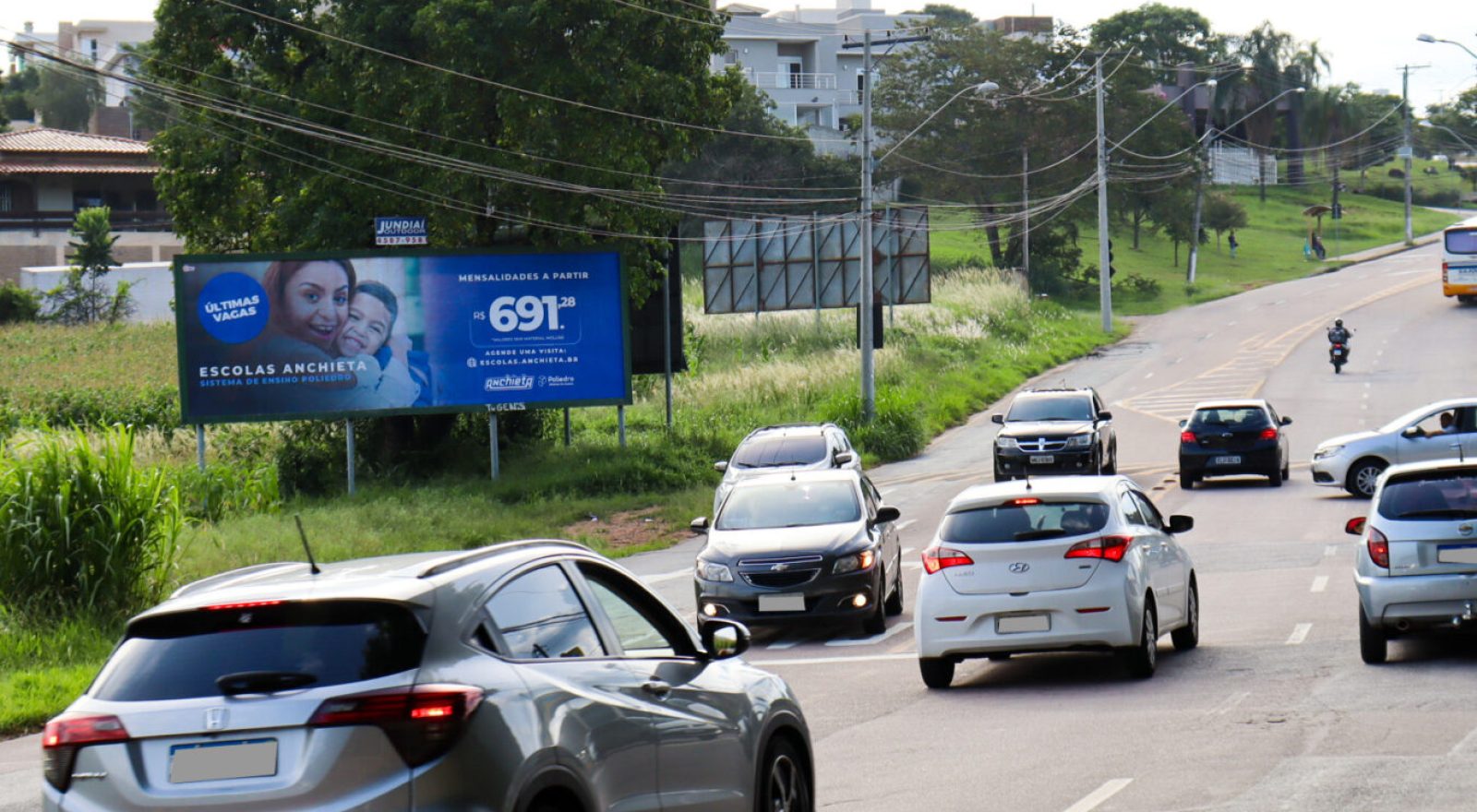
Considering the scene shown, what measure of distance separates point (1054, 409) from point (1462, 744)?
22275mm

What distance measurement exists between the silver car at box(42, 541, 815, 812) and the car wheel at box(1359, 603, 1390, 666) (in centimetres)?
871

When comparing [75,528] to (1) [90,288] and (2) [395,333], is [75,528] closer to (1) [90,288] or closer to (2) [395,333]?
(2) [395,333]

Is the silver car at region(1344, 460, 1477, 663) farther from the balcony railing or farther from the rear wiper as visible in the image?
the balcony railing

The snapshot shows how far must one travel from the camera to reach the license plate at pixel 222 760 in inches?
204

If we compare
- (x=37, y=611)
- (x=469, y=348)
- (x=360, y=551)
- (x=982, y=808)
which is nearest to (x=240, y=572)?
(x=982, y=808)

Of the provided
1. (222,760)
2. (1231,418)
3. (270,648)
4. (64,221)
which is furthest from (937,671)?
(64,221)

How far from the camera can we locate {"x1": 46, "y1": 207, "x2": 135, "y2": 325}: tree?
228 feet

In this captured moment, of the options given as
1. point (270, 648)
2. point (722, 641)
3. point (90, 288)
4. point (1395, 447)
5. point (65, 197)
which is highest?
point (65, 197)

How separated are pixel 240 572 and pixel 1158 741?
257 inches

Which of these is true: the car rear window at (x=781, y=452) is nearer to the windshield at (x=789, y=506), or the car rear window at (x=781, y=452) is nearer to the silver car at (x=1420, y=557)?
the windshield at (x=789, y=506)

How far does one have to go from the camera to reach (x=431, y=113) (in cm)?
3488

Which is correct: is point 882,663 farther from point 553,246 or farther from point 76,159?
point 76,159

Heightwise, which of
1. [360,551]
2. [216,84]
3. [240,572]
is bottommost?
[360,551]

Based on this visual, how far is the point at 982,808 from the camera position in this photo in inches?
359
